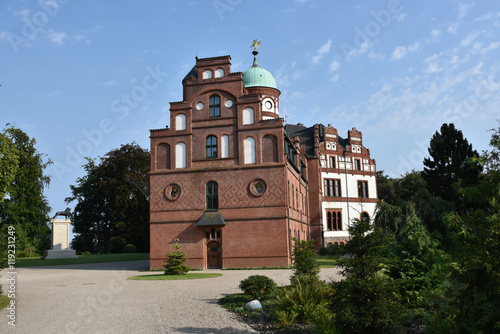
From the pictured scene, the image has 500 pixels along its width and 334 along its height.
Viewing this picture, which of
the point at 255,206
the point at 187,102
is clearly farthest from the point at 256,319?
the point at 187,102

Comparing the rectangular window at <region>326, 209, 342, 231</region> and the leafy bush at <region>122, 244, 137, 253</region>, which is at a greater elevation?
the rectangular window at <region>326, 209, 342, 231</region>

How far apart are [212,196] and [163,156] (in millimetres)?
4729

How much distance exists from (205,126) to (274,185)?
256 inches

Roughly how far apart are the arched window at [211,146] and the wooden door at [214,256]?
6085 millimetres

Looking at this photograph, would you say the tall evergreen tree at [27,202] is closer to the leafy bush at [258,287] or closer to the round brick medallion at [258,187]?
the round brick medallion at [258,187]

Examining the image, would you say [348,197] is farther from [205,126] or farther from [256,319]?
[256,319]

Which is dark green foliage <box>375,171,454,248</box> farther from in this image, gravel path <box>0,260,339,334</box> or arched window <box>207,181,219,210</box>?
gravel path <box>0,260,339,334</box>

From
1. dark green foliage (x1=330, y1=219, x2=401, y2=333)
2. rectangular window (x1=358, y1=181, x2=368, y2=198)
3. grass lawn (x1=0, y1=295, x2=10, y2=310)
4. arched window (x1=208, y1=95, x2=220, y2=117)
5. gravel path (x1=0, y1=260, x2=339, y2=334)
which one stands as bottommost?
gravel path (x1=0, y1=260, x2=339, y2=334)

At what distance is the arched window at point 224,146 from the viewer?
29875mm

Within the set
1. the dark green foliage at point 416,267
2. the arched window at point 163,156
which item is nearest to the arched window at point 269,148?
the arched window at point 163,156

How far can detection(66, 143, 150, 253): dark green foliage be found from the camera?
173 ft

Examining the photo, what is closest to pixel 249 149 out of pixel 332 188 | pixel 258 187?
pixel 258 187

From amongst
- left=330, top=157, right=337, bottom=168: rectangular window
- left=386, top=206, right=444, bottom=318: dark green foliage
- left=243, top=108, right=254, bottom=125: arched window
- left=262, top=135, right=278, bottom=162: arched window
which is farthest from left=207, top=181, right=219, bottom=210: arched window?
left=330, top=157, right=337, bottom=168: rectangular window

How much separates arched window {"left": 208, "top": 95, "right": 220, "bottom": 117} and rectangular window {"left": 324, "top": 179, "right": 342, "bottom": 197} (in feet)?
73.1
